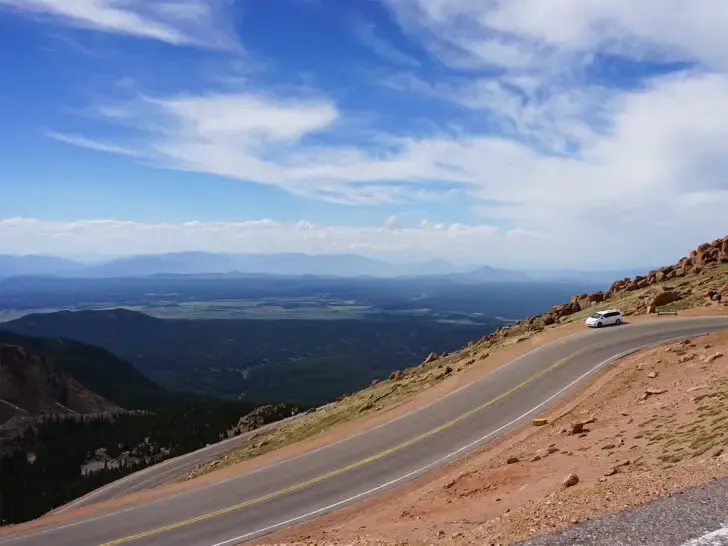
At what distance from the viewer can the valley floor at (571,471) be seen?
1371 centimetres

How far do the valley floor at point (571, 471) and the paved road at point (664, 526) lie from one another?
684 mm

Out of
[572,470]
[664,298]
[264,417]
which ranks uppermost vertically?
[664,298]

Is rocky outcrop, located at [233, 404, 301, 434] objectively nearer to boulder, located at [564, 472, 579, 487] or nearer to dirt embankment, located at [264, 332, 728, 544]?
dirt embankment, located at [264, 332, 728, 544]

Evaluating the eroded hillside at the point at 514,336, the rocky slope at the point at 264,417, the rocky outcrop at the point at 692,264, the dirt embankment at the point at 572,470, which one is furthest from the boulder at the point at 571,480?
the rocky slope at the point at 264,417

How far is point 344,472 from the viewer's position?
26172 mm

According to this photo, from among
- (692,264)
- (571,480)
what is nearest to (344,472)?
(571,480)

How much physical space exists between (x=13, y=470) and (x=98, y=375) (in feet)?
266

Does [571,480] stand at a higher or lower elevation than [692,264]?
lower

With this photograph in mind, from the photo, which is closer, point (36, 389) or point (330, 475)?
point (330, 475)

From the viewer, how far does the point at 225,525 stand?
867 inches

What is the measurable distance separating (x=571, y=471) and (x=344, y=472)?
12103 mm

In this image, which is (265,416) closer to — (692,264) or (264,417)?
(264,417)

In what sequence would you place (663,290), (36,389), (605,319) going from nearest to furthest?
(605,319), (663,290), (36,389)

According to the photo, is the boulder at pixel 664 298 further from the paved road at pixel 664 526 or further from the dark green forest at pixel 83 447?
the dark green forest at pixel 83 447
